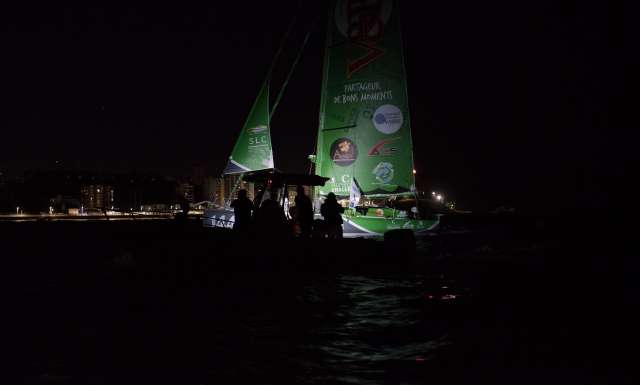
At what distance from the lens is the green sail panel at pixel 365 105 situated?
3017 cm

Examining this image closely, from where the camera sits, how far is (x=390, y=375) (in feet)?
19.8

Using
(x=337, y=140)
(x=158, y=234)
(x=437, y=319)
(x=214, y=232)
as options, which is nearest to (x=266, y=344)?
(x=437, y=319)

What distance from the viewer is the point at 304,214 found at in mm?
15906

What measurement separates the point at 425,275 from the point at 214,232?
5.49 metres

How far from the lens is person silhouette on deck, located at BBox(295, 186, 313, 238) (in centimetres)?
1584

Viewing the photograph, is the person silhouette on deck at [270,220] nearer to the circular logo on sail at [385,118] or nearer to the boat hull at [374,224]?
the boat hull at [374,224]

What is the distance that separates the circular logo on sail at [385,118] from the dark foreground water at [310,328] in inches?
655

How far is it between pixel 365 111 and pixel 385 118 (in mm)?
1088

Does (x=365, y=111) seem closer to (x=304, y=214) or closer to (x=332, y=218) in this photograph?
(x=332, y=218)

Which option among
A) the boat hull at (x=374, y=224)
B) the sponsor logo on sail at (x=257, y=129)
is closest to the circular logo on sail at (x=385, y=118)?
the boat hull at (x=374, y=224)

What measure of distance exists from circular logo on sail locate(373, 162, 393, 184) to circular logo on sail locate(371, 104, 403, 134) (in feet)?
5.62

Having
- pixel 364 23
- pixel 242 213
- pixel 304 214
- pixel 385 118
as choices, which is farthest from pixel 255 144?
pixel 242 213

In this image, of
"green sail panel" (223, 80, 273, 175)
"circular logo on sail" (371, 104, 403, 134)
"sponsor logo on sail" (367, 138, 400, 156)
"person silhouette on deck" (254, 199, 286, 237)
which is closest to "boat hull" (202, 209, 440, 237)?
"green sail panel" (223, 80, 273, 175)

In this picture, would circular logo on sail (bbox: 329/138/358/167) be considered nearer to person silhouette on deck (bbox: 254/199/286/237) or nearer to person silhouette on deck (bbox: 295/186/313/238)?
person silhouette on deck (bbox: 295/186/313/238)
